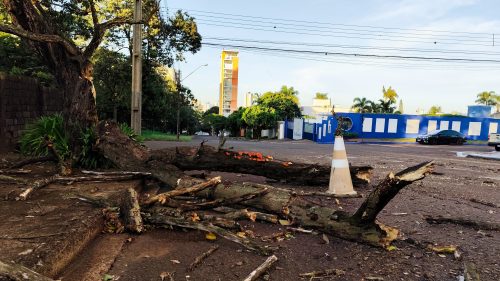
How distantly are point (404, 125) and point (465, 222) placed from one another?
116 feet

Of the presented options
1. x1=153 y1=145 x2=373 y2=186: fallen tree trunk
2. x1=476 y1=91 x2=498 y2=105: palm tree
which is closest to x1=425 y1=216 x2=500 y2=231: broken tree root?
x1=153 y1=145 x2=373 y2=186: fallen tree trunk

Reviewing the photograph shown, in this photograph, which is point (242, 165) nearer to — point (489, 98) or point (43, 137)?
point (43, 137)

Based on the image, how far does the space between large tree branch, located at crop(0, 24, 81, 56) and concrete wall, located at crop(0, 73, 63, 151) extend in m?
2.26

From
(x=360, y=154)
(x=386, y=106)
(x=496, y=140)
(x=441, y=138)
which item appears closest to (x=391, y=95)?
(x=386, y=106)

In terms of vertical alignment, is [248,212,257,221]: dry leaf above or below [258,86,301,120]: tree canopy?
below

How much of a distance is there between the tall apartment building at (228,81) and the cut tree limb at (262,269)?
92.8m

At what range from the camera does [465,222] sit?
4781 mm

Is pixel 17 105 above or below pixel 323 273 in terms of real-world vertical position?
above

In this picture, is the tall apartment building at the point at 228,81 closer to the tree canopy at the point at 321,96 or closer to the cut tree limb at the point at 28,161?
the tree canopy at the point at 321,96

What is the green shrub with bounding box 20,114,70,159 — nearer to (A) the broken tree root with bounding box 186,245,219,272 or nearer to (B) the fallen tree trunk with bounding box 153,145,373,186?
(B) the fallen tree trunk with bounding box 153,145,373,186

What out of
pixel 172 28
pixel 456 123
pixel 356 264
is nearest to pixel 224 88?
pixel 456 123

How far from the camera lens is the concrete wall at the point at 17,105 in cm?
919

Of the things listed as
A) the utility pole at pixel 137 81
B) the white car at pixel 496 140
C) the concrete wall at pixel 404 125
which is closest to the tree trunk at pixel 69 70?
the utility pole at pixel 137 81

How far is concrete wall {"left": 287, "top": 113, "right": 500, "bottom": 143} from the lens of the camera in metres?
37.1
